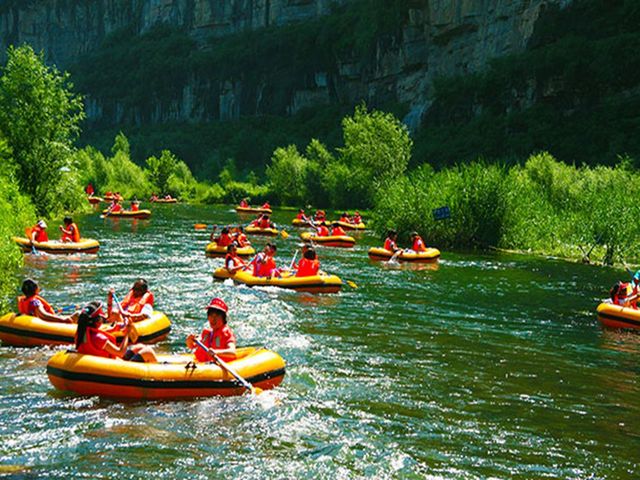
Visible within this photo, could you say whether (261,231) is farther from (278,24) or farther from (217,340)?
(278,24)

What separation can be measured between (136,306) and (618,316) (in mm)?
8253

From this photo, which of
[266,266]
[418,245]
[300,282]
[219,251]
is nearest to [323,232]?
[418,245]

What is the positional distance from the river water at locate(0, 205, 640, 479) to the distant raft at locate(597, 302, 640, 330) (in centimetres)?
44

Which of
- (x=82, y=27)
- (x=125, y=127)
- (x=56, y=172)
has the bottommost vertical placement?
(x=56, y=172)

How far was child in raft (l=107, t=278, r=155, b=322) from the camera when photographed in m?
10.1

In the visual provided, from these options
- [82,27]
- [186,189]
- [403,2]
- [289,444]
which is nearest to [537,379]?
[289,444]

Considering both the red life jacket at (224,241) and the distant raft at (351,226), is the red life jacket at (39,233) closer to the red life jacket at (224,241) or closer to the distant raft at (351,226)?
the red life jacket at (224,241)

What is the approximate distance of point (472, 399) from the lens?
834 centimetres

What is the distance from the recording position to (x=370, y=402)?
26.6ft

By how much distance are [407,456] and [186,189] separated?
62015 millimetres

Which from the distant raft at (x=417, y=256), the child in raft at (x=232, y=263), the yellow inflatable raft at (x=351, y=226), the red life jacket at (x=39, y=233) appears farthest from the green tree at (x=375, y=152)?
the child in raft at (x=232, y=263)

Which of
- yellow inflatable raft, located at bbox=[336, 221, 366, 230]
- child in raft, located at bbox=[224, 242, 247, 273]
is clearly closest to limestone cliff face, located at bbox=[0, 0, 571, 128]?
yellow inflatable raft, located at bbox=[336, 221, 366, 230]

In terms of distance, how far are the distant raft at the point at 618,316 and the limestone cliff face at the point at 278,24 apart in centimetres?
4691

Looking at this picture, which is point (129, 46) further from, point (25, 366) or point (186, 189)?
point (25, 366)
